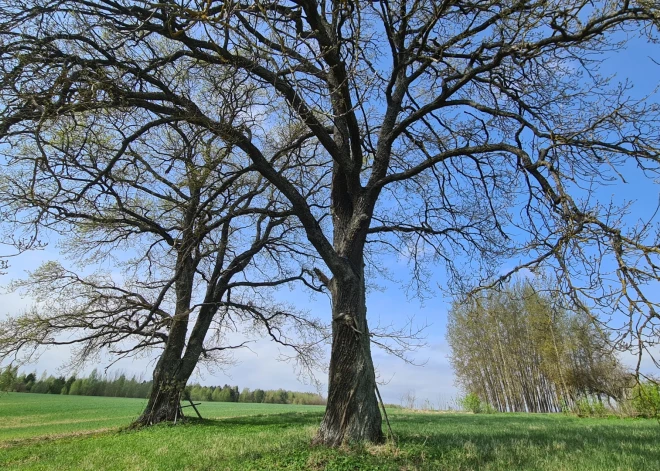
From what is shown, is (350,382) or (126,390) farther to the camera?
(126,390)

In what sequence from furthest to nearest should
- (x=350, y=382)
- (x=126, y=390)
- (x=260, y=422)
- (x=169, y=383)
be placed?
(x=126, y=390) → (x=260, y=422) → (x=169, y=383) → (x=350, y=382)

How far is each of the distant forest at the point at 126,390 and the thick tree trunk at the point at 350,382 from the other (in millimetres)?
41468

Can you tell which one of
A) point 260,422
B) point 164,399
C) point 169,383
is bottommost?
point 260,422

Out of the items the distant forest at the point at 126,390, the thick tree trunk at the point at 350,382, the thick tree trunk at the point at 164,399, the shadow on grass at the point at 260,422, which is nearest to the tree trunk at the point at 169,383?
the thick tree trunk at the point at 164,399

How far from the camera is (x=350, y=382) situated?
20.8 feet

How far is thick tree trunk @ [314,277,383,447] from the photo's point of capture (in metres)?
6.12

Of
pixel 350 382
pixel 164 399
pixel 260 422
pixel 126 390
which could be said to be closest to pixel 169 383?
pixel 164 399

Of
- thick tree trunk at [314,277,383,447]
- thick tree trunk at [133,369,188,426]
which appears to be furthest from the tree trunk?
thick tree trunk at [314,277,383,447]

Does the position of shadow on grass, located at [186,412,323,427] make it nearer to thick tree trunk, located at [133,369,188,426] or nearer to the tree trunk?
thick tree trunk, located at [133,369,188,426]

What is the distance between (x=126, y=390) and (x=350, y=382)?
64.9 metres

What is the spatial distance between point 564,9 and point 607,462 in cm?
648

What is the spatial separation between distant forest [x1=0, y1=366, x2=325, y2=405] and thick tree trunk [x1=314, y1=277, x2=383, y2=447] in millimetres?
41468

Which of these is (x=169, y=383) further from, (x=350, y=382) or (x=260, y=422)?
(x=350, y=382)

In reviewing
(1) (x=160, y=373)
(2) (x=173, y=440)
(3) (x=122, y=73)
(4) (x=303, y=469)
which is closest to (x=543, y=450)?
(4) (x=303, y=469)
